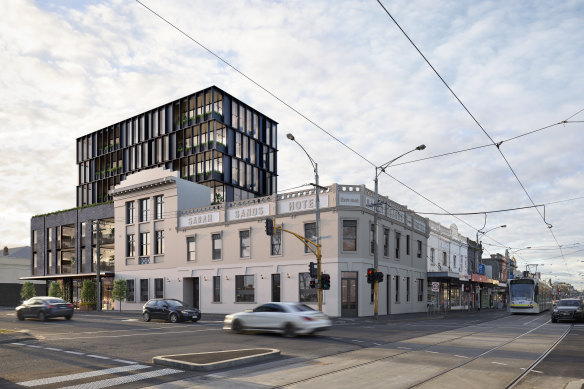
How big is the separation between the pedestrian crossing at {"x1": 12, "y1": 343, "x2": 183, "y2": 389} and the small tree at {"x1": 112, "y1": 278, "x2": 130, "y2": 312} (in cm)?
3857

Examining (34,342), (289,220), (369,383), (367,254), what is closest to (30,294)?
(289,220)

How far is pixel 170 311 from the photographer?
30844 mm

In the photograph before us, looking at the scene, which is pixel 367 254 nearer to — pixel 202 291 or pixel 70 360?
pixel 202 291

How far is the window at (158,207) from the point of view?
49.6 metres

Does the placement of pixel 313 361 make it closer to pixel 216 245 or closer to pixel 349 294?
pixel 349 294

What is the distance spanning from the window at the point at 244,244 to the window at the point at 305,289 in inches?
230

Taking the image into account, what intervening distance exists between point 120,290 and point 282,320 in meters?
33.2

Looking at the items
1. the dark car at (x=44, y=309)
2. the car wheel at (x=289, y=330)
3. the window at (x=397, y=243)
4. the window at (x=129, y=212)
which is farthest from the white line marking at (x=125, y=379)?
the window at (x=129, y=212)

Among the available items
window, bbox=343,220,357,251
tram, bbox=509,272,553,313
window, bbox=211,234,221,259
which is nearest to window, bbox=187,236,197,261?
window, bbox=211,234,221,259

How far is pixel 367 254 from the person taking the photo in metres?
38.2

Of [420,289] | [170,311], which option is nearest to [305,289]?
[170,311]

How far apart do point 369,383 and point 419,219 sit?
135 feet

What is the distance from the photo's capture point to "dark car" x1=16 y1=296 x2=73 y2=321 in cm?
3216

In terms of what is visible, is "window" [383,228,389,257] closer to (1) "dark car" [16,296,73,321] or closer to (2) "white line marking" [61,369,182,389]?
(1) "dark car" [16,296,73,321]
